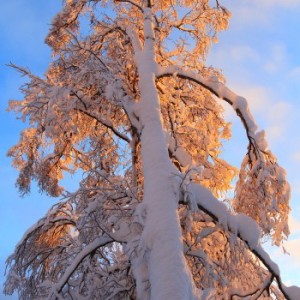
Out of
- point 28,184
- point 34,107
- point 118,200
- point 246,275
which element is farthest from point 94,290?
point 28,184

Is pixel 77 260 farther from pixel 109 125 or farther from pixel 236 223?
pixel 109 125

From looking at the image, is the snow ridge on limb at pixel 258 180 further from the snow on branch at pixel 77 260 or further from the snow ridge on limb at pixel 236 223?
the snow on branch at pixel 77 260

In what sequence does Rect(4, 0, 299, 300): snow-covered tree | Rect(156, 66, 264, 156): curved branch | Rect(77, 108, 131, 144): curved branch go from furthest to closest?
1. Rect(77, 108, 131, 144): curved branch
2. Rect(156, 66, 264, 156): curved branch
3. Rect(4, 0, 299, 300): snow-covered tree

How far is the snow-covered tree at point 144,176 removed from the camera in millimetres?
4695

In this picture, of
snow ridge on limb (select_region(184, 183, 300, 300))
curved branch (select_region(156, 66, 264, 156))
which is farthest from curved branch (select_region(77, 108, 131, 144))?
snow ridge on limb (select_region(184, 183, 300, 300))

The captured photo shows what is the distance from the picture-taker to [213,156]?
7355 millimetres

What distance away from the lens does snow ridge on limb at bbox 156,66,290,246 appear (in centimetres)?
544

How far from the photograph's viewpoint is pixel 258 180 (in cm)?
556

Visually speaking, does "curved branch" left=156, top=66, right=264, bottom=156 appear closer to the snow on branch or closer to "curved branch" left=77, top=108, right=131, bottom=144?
"curved branch" left=77, top=108, right=131, bottom=144

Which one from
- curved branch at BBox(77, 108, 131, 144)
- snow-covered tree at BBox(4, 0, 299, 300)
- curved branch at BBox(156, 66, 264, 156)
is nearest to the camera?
snow-covered tree at BBox(4, 0, 299, 300)

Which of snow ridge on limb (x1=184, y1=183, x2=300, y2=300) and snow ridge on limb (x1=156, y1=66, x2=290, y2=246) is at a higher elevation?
snow ridge on limb (x1=156, y1=66, x2=290, y2=246)

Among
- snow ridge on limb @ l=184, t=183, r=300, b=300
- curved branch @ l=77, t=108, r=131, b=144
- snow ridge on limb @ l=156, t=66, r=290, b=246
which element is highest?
curved branch @ l=77, t=108, r=131, b=144

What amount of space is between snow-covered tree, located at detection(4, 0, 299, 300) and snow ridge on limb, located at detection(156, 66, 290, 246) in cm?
1

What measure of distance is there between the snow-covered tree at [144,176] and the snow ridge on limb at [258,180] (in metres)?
0.01
